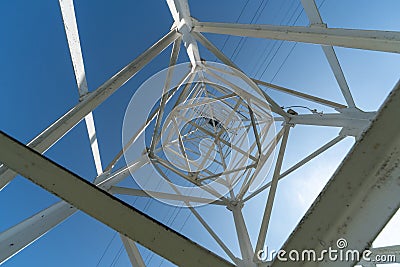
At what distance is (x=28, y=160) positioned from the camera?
1.58 meters

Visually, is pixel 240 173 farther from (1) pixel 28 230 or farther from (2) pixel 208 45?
(1) pixel 28 230

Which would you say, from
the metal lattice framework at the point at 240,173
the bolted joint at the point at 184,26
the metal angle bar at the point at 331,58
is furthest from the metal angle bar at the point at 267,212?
the bolted joint at the point at 184,26

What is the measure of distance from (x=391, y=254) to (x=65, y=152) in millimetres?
6878

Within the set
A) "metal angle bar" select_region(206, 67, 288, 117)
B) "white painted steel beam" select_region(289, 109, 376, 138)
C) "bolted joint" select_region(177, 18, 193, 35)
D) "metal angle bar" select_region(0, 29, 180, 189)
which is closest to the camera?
"metal angle bar" select_region(0, 29, 180, 189)

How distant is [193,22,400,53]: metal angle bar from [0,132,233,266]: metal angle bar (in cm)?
247

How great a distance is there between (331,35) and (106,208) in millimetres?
2890

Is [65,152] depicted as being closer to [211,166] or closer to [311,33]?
[211,166]

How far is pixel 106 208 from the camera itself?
1512mm

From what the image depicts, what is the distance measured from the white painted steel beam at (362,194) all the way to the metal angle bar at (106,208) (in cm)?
46

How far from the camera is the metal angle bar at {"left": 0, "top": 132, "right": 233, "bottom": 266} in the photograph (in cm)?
142

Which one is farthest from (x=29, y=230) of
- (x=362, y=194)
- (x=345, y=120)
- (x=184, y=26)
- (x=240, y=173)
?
(x=240, y=173)

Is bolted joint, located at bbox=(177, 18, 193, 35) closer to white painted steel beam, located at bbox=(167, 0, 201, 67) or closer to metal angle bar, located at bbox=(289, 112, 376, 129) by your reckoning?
white painted steel beam, located at bbox=(167, 0, 201, 67)

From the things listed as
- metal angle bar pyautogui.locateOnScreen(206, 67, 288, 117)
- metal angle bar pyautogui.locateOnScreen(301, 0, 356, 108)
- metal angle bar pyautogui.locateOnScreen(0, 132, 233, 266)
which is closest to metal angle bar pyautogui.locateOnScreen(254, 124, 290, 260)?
metal angle bar pyautogui.locateOnScreen(206, 67, 288, 117)

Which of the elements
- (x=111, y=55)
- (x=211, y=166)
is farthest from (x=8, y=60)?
(x=211, y=166)
